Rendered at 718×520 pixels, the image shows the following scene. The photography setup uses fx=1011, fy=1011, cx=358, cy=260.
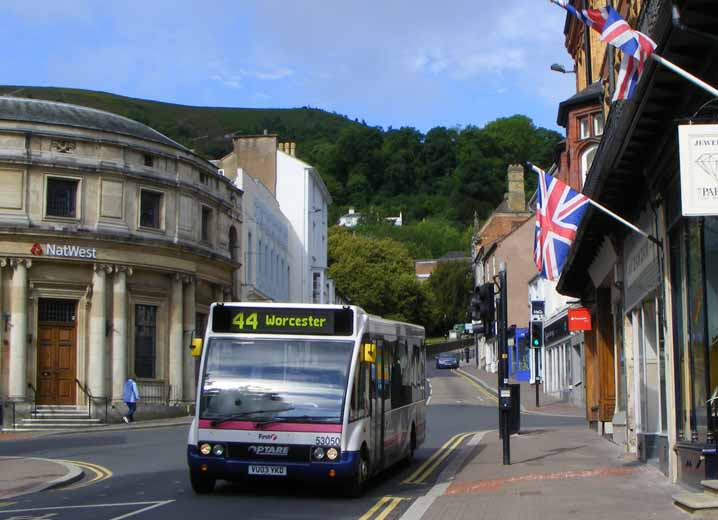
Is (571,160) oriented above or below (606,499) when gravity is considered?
above

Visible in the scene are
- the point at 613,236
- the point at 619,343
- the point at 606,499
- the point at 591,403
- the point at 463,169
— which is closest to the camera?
the point at 606,499

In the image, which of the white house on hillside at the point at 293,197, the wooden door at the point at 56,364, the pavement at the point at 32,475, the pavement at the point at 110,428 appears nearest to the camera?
the pavement at the point at 32,475

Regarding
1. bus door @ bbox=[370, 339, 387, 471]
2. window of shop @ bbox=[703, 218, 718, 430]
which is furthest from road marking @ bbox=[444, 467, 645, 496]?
window of shop @ bbox=[703, 218, 718, 430]

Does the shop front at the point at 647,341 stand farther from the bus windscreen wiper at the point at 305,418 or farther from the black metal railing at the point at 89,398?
the black metal railing at the point at 89,398

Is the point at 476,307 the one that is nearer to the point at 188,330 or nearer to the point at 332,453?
the point at 332,453

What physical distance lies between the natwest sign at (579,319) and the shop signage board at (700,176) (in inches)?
721

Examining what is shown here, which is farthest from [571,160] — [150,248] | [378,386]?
[378,386]

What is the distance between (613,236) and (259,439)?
943cm

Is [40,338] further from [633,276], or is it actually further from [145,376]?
[633,276]

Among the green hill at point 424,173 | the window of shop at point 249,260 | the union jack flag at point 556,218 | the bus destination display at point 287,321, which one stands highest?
the green hill at point 424,173

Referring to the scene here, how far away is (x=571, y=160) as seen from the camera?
46625mm

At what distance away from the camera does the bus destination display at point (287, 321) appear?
15078mm

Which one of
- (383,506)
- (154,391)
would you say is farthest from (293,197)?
(383,506)

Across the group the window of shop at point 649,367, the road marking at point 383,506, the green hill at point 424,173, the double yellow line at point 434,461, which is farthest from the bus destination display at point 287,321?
the green hill at point 424,173
